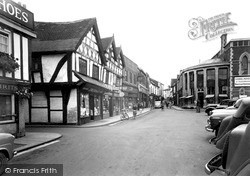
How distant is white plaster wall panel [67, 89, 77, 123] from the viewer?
16.1 meters

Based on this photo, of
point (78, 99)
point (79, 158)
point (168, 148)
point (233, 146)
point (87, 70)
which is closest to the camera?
point (233, 146)

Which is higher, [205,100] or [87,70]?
[87,70]

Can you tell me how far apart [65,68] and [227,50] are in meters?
35.5

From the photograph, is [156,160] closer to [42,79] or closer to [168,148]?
[168,148]

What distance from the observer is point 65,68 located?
1620 cm

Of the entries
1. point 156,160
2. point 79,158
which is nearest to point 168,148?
point 156,160

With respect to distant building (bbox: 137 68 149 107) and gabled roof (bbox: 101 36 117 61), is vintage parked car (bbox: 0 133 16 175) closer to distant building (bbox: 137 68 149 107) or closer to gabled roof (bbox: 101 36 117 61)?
gabled roof (bbox: 101 36 117 61)

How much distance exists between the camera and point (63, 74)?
16.2m

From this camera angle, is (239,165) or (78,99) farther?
(78,99)

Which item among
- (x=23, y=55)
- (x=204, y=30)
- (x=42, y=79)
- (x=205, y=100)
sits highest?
(x=204, y=30)

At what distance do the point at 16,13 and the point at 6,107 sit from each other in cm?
498

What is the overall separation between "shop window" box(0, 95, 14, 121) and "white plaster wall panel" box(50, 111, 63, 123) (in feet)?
19.0

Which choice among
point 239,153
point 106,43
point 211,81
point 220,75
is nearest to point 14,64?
point 239,153

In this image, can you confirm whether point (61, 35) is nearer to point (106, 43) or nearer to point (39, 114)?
point (106, 43)
